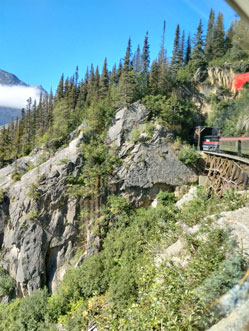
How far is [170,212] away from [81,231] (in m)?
8.13

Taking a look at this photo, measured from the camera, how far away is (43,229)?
728 inches

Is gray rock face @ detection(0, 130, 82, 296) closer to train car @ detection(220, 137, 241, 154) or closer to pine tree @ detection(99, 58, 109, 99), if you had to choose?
pine tree @ detection(99, 58, 109, 99)

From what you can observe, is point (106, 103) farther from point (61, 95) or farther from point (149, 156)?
point (61, 95)

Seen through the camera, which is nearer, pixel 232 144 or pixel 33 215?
pixel 232 144

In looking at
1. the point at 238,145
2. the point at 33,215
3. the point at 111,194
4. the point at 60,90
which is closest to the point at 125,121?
the point at 111,194

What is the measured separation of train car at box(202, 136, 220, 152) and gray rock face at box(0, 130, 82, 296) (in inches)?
482

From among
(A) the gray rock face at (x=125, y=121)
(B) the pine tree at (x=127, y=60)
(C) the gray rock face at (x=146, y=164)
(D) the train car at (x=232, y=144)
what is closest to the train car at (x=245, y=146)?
(D) the train car at (x=232, y=144)

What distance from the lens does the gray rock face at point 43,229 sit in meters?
17.8

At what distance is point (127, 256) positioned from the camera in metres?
13.4

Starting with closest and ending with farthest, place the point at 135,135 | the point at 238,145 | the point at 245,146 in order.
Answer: the point at 245,146 < the point at 238,145 < the point at 135,135

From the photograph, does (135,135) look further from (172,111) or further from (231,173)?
(231,173)

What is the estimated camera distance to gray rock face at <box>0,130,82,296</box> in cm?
1781

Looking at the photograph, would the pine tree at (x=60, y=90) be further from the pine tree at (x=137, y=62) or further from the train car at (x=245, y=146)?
the train car at (x=245, y=146)

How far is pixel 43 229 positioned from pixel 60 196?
3151 mm
